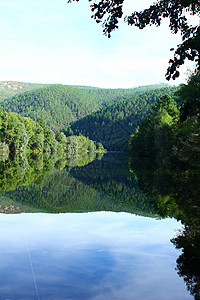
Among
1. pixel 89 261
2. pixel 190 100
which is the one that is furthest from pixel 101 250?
pixel 190 100

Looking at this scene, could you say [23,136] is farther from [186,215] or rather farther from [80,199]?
[186,215]

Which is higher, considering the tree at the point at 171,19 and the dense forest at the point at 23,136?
the tree at the point at 171,19

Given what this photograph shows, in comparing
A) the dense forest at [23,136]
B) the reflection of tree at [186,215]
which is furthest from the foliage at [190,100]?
the dense forest at [23,136]

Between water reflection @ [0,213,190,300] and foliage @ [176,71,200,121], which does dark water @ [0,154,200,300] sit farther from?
foliage @ [176,71,200,121]

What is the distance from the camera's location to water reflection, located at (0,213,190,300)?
6113 millimetres

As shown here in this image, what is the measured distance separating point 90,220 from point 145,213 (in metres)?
2.75

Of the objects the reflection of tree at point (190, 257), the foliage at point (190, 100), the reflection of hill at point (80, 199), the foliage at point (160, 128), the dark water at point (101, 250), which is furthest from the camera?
the foliage at point (160, 128)

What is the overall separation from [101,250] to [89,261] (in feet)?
3.33

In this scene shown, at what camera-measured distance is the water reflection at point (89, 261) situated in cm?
611

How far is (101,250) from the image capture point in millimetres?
8703

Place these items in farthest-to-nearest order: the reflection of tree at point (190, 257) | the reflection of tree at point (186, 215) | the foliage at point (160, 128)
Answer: the foliage at point (160, 128) < the reflection of tree at point (186, 215) < the reflection of tree at point (190, 257)

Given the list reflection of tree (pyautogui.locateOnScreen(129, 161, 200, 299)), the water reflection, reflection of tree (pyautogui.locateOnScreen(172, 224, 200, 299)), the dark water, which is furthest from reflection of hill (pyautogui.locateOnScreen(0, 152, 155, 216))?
reflection of tree (pyautogui.locateOnScreen(172, 224, 200, 299))

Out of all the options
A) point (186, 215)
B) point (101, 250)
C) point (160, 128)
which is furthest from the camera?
point (160, 128)

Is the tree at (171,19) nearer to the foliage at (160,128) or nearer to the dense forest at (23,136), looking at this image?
the foliage at (160,128)
